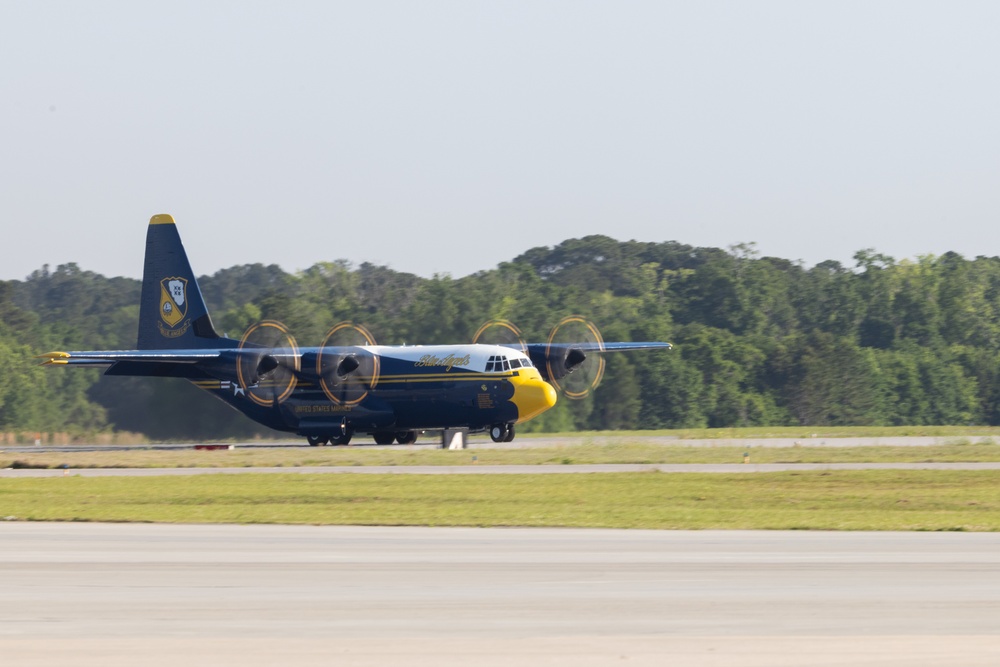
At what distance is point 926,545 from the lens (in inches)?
697

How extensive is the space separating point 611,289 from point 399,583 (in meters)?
116

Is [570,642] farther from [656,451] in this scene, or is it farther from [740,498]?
[656,451]

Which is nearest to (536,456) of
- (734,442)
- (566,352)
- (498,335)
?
(734,442)

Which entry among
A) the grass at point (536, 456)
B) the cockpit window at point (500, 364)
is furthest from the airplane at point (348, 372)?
the grass at point (536, 456)

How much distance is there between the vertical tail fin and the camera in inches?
2037

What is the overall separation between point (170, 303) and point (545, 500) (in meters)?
31.0

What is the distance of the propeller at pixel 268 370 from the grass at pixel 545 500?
46.3 feet

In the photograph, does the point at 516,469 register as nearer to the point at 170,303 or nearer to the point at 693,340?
the point at 170,303

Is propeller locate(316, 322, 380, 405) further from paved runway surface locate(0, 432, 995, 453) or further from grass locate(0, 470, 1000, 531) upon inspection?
grass locate(0, 470, 1000, 531)

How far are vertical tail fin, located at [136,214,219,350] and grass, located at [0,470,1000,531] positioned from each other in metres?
20.1

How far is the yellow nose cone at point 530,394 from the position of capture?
44688mm

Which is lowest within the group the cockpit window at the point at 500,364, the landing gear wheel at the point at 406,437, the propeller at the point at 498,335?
→ the landing gear wheel at the point at 406,437

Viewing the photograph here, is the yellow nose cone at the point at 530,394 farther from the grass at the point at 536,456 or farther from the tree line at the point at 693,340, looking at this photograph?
the tree line at the point at 693,340

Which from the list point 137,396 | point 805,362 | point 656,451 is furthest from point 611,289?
point 656,451
